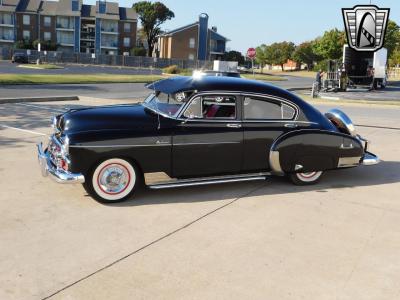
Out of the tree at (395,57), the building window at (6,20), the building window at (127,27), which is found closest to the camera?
the tree at (395,57)

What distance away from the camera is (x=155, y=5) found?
282ft

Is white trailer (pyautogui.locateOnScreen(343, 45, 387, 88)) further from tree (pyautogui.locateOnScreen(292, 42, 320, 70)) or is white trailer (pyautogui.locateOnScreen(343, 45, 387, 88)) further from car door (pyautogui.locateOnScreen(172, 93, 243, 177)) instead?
tree (pyautogui.locateOnScreen(292, 42, 320, 70))

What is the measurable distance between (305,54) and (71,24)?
44569 millimetres

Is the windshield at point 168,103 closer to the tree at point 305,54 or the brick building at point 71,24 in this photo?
the brick building at point 71,24

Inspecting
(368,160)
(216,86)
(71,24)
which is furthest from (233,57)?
(216,86)

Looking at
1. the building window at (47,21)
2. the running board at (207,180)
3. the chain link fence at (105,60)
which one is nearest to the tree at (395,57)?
the chain link fence at (105,60)

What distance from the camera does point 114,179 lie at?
550 cm

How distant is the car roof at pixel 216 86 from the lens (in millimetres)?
6129

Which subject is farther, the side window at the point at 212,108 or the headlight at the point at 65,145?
the side window at the point at 212,108

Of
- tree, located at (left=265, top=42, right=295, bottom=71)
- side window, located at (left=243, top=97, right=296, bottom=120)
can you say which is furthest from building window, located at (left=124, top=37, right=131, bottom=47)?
side window, located at (left=243, top=97, right=296, bottom=120)

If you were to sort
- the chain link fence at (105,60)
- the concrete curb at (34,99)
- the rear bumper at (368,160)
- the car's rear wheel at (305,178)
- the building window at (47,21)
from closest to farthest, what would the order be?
the car's rear wheel at (305,178) < the rear bumper at (368,160) < the concrete curb at (34,99) < the chain link fence at (105,60) < the building window at (47,21)

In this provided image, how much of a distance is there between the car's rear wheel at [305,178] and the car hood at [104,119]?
2.19 m

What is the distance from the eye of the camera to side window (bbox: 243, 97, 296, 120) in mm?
6230

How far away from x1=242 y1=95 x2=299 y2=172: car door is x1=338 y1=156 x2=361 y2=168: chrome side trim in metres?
0.88
